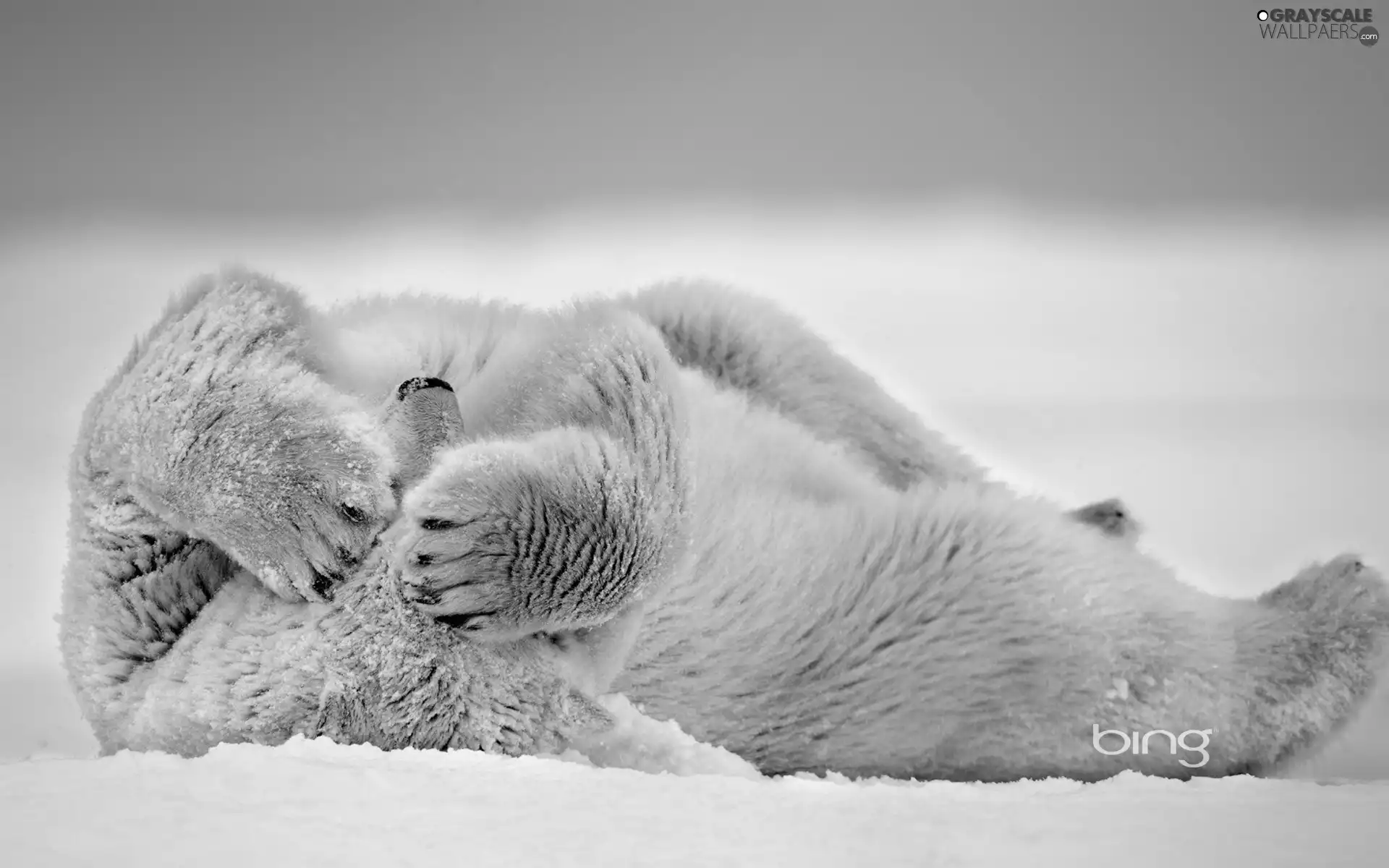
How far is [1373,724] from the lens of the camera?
1413mm

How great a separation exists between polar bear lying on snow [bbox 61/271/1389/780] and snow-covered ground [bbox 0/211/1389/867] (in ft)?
0.28

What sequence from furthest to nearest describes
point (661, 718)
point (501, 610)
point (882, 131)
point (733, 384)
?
1. point (882, 131)
2. point (733, 384)
3. point (661, 718)
4. point (501, 610)

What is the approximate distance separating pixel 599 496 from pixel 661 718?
0.31 metres

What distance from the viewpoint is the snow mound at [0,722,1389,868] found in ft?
2.61

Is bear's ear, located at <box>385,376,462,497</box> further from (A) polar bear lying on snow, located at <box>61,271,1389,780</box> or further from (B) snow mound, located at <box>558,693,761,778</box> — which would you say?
(B) snow mound, located at <box>558,693,761,778</box>

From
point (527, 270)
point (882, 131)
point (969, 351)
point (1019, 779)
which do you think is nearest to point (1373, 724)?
point (1019, 779)

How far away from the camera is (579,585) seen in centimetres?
101

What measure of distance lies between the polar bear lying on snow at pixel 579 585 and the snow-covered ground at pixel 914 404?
0.09 metres

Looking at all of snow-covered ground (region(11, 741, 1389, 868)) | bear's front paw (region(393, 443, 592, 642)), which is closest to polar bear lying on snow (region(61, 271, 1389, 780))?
bear's front paw (region(393, 443, 592, 642))

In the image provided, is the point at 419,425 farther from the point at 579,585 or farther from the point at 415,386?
the point at 579,585

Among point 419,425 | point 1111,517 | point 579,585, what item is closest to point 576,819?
point 579,585

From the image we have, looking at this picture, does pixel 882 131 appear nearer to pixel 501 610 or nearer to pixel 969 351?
pixel 969 351

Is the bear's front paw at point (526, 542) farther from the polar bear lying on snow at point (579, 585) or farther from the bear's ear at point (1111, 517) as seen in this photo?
the bear's ear at point (1111, 517)

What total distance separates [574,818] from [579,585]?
0.20 meters
